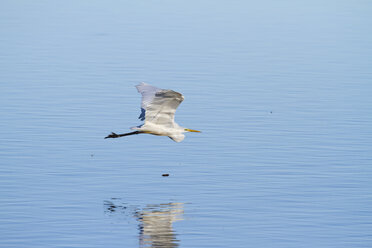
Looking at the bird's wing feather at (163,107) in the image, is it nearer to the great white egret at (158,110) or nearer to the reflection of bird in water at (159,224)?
the great white egret at (158,110)

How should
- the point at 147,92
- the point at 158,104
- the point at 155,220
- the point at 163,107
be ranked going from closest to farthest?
the point at 147,92 → the point at 158,104 → the point at 163,107 → the point at 155,220

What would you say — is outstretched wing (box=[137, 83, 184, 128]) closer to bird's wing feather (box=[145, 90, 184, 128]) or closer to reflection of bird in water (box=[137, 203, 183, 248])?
bird's wing feather (box=[145, 90, 184, 128])

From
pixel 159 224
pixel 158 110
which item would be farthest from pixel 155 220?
pixel 158 110

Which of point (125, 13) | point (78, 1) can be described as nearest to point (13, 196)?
point (125, 13)

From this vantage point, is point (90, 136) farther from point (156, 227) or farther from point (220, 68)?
point (220, 68)

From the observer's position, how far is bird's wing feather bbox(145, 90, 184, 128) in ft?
61.7

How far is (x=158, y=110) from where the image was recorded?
769 inches

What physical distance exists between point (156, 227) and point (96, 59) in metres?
23.7

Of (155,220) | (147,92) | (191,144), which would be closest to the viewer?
(147,92)

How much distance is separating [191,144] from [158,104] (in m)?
8.74

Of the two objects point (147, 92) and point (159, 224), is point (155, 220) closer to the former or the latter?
point (159, 224)

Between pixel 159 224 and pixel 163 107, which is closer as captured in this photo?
pixel 163 107

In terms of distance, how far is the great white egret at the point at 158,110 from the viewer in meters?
18.9

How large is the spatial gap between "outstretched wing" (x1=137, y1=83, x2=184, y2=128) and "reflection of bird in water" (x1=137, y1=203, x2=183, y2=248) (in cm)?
240
